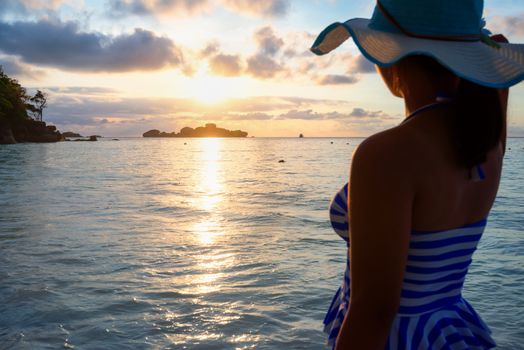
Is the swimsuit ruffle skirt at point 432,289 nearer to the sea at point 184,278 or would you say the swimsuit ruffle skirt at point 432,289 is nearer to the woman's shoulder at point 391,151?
the woman's shoulder at point 391,151

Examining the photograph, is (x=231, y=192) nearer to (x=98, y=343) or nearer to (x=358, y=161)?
(x=98, y=343)

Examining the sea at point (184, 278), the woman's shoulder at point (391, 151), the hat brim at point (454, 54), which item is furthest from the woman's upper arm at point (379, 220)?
the sea at point (184, 278)

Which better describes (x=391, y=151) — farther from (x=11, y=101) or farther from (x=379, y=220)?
(x=11, y=101)

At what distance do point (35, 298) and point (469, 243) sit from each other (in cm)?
539

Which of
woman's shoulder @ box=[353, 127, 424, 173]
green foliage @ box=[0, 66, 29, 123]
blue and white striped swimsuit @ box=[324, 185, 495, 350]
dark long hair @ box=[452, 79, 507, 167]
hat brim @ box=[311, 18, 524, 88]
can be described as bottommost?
blue and white striped swimsuit @ box=[324, 185, 495, 350]

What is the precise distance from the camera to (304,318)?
524 centimetres

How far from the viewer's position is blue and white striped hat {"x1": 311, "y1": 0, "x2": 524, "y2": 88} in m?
1.32

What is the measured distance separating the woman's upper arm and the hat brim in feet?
0.81

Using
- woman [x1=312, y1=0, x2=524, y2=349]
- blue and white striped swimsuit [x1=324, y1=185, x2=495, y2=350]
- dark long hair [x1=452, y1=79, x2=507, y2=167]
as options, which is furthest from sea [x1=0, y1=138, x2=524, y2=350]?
dark long hair [x1=452, y1=79, x2=507, y2=167]

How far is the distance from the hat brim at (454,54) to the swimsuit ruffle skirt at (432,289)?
27 centimetres

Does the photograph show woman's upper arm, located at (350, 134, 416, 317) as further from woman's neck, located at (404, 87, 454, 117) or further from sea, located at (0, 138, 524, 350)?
sea, located at (0, 138, 524, 350)

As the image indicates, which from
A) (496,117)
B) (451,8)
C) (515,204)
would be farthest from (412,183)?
(515,204)

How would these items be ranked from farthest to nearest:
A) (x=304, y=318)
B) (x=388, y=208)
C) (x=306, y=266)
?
1. (x=306, y=266)
2. (x=304, y=318)
3. (x=388, y=208)

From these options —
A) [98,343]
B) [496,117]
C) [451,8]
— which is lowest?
[98,343]
